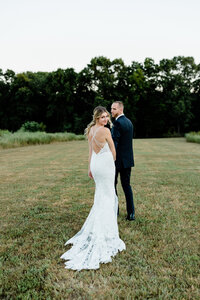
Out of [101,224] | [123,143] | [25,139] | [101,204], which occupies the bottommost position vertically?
[101,224]

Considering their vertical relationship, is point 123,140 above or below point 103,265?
above

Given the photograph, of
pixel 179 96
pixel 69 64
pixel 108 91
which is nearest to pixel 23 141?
pixel 108 91

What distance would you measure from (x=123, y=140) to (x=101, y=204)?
4.59 ft

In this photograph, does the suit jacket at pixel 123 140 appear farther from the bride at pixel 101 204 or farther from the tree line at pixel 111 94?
the tree line at pixel 111 94

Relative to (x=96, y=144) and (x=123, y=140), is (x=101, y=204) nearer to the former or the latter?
(x=96, y=144)

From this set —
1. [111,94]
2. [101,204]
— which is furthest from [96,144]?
[111,94]

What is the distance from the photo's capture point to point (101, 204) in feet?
12.4

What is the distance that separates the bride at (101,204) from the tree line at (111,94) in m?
42.2

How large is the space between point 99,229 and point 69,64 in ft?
169

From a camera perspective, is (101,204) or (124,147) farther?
(124,147)

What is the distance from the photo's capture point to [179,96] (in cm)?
4881

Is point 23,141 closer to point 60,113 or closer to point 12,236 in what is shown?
point 12,236

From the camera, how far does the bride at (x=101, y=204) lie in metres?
3.50

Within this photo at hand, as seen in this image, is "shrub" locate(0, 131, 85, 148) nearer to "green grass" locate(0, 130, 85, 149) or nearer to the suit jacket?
"green grass" locate(0, 130, 85, 149)
